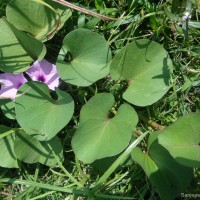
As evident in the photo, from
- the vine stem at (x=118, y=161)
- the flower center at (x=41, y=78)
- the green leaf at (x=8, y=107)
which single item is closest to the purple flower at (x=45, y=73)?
the flower center at (x=41, y=78)

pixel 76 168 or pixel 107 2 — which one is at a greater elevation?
pixel 107 2

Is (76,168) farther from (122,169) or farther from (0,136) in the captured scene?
(0,136)

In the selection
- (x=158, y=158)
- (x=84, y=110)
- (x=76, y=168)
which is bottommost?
(x=76, y=168)

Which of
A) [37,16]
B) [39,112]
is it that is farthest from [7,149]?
[37,16]

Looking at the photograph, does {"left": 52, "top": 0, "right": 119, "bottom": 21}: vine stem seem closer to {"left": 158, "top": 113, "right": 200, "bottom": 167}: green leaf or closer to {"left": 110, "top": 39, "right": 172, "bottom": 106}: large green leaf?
{"left": 110, "top": 39, "right": 172, "bottom": 106}: large green leaf

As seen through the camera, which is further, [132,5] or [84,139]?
[132,5]

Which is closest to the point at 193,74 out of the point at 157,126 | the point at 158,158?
→ the point at 157,126
